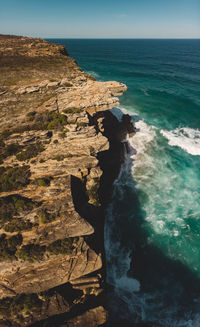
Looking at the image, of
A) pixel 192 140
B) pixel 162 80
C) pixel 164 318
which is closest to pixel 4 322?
pixel 164 318

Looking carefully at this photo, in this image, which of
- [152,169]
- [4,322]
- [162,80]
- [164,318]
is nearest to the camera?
[4,322]

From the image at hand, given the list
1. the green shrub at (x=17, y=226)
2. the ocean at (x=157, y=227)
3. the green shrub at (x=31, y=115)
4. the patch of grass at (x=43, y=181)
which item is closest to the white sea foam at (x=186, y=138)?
the ocean at (x=157, y=227)

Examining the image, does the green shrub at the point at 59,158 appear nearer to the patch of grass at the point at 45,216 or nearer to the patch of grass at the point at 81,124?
the patch of grass at the point at 81,124

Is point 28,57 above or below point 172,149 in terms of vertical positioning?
above

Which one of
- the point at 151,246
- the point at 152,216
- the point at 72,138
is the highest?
the point at 72,138

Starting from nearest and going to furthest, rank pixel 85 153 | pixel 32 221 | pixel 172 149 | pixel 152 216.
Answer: pixel 32 221 → pixel 85 153 → pixel 152 216 → pixel 172 149

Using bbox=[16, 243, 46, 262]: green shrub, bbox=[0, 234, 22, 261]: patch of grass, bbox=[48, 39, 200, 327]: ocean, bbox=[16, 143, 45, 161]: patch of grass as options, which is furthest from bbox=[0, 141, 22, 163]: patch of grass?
bbox=[48, 39, 200, 327]: ocean

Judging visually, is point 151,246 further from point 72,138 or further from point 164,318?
point 72,138

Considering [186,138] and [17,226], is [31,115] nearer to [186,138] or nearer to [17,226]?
[17,226]
